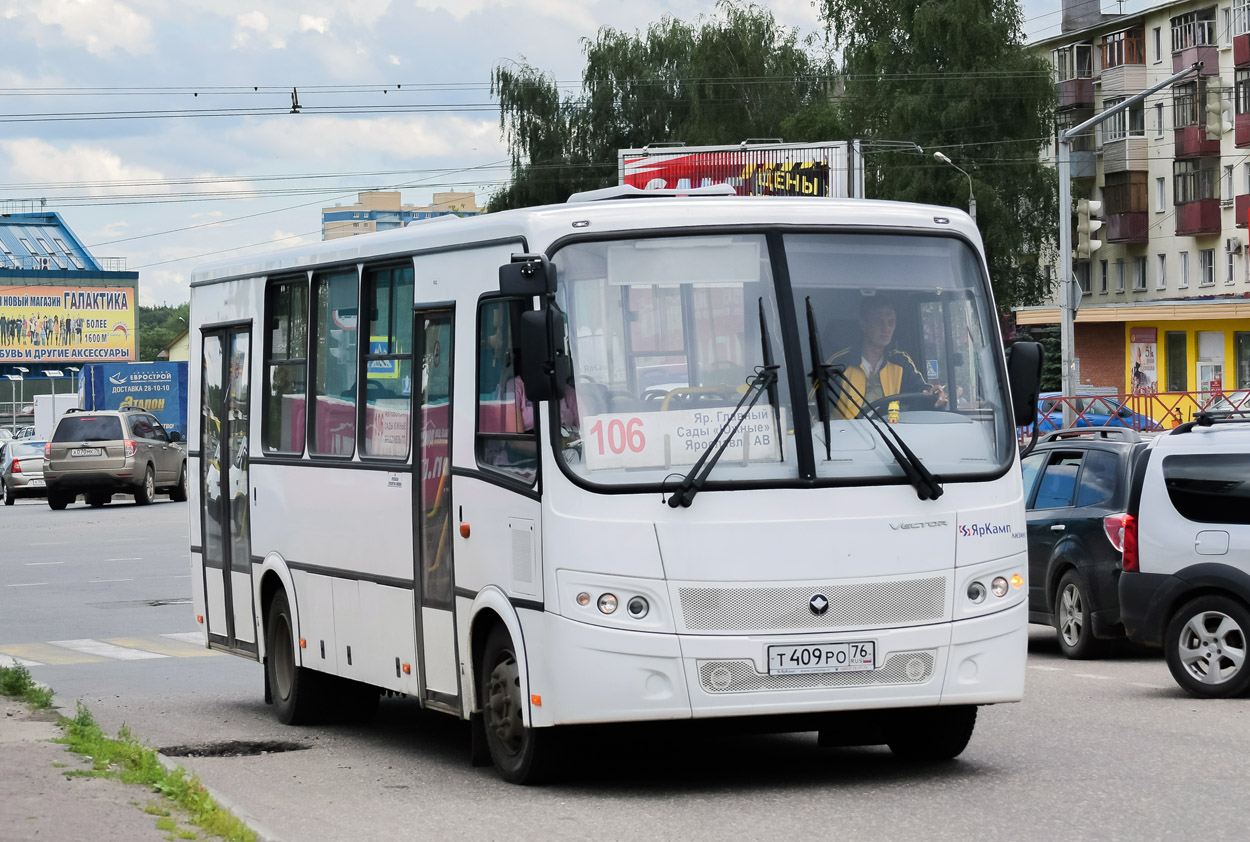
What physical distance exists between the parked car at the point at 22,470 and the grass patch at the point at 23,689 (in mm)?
36904

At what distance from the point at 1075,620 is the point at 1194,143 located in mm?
62799

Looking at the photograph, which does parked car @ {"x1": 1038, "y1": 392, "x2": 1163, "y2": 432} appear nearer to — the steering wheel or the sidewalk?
the steering wheel

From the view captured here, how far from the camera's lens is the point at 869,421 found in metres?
9.11

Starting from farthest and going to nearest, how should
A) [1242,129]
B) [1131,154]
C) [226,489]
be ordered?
[1131,154], [1242,129], [226,489]

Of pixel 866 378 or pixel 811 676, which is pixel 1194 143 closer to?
pixel 866 378

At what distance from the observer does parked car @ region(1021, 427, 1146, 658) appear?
50.2ft

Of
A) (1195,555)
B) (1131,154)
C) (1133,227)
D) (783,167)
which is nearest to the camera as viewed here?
(1195,555)

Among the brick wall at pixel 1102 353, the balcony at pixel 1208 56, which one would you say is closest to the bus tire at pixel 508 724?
the brick wall at pixel 1102 353

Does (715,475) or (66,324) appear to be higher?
(66,324)

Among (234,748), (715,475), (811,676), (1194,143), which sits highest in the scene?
(1194,143)

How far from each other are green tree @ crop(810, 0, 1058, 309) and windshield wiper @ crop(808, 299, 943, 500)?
5415 cm

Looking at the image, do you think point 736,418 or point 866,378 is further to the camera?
point 866,378

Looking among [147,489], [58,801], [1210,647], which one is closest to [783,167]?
[147,489]

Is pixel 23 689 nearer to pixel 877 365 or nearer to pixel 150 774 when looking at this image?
pixel 150 774
